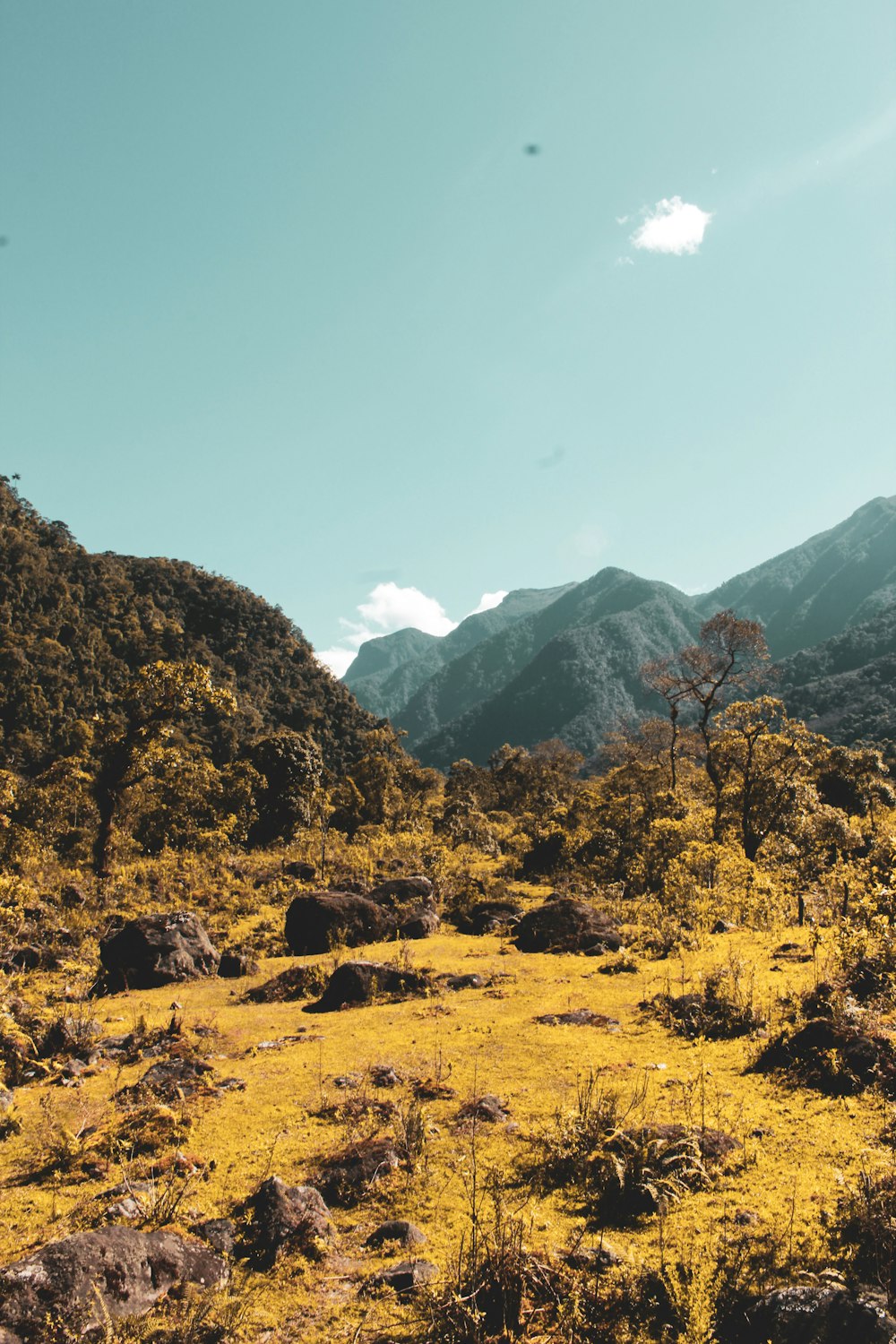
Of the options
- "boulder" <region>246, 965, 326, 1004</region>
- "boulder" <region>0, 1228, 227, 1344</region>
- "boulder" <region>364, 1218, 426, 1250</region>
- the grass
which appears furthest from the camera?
"boulder" <region>246, 965, 326, 1004</region>

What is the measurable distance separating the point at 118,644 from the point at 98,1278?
106345 millimetres

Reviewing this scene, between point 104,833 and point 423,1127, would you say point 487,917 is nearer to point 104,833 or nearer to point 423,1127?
point 104,833

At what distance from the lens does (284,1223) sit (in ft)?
18.5

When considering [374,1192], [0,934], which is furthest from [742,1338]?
[0,934]

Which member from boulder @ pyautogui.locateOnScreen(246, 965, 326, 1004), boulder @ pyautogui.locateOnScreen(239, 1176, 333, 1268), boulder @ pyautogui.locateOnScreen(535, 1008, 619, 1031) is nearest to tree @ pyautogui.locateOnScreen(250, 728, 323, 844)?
boulder @ pyautogui.locateOnScreen(246, 965, 326, 1004)

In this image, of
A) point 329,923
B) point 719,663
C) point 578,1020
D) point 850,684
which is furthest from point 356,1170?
point 850,684

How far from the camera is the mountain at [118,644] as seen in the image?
3273 inches

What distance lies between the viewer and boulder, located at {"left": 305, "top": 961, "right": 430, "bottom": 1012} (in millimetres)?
13461

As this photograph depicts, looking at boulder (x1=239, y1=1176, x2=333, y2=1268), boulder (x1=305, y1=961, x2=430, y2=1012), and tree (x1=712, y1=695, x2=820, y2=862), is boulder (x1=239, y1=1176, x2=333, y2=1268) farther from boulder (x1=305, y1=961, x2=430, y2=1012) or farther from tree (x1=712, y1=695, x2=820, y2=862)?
tree (x1=712, y1=695, x2=820, y2=862)

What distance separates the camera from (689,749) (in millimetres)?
39844

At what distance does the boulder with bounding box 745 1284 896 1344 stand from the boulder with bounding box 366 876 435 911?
18138 millimetres

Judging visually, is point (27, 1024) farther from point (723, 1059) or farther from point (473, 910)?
point (473, 910)

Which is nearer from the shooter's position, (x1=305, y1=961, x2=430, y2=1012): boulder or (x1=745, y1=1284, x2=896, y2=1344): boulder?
(x1=745, y1=1284, x2=896, y2=1344): boulder

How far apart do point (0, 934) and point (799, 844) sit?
848 inches
